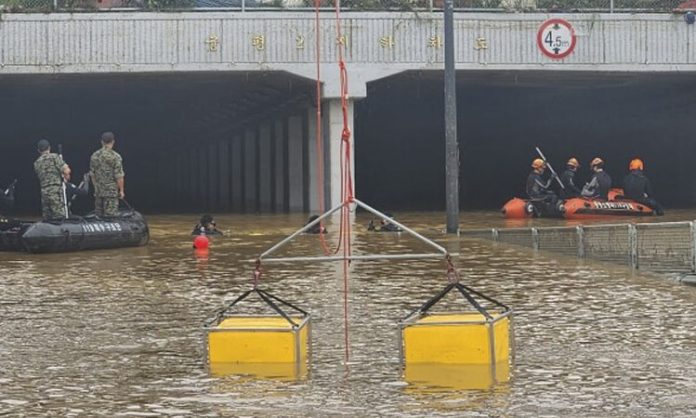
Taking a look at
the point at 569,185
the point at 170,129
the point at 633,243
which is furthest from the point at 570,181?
the point at 170,129

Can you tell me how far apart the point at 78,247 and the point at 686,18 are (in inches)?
733

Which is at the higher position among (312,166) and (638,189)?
(312,166)

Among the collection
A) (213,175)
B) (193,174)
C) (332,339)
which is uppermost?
(332,339)

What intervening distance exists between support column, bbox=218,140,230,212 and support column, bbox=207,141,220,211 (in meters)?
0.83

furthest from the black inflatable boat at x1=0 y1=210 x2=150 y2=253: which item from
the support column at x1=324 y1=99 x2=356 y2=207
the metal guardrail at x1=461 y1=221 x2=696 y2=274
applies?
the support column at x1=324 y1=99 x2=356 y2=207

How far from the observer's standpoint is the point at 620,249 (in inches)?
843

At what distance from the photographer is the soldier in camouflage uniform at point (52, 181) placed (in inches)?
1050

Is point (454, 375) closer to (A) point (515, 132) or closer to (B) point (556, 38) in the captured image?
(B) point (556, 38)

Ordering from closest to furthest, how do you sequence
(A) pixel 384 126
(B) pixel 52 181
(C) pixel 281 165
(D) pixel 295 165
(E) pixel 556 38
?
(B) pixel 52 181
(E) pixel 556 38
(D) pixel 295 165
(C) pixel 281 165
(A) pixel 384 126

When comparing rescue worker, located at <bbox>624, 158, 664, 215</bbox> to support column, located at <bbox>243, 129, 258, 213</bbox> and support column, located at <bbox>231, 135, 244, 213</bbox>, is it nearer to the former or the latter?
support column, located at <bbox>243, 129, 258, 213</bbox>

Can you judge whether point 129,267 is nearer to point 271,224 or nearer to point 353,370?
point 353,370

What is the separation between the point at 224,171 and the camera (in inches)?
2603

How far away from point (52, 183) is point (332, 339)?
13901mm

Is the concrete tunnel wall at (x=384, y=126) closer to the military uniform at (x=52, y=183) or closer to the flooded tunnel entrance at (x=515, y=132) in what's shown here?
the flooded tunnel entrance at (x=515, y=132)
